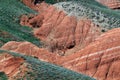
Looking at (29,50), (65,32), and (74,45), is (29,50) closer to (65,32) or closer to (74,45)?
(74,45)

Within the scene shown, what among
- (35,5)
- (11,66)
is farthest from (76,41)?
(11,66)

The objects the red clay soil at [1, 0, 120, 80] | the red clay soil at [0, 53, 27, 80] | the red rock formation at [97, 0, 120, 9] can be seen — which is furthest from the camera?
the red rock formation at [97, 0, 120, 9]

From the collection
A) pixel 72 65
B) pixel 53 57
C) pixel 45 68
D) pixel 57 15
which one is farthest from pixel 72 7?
pixel 45 68

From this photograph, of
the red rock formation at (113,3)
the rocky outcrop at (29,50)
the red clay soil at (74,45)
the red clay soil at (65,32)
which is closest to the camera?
the red clay soil at (74,45)

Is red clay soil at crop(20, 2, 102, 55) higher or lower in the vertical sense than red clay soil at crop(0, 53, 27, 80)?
lower

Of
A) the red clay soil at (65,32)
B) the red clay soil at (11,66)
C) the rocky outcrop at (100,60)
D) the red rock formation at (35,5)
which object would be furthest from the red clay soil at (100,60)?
the red rock formation at (35,5)

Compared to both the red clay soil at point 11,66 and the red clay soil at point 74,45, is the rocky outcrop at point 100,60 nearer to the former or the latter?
the red clay soil at point 74,45

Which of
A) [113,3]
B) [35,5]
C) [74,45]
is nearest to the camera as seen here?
→ [74,45]

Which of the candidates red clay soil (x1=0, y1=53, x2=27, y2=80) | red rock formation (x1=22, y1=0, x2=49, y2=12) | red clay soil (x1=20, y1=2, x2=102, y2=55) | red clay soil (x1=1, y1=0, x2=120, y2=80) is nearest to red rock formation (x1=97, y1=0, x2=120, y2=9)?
red rock formation (x1=22, y1=0, x2=49, y2=12)

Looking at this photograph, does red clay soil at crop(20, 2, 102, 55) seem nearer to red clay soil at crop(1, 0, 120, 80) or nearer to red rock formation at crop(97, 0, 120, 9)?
red clay soil at crop(1, 0, 120, 80)
